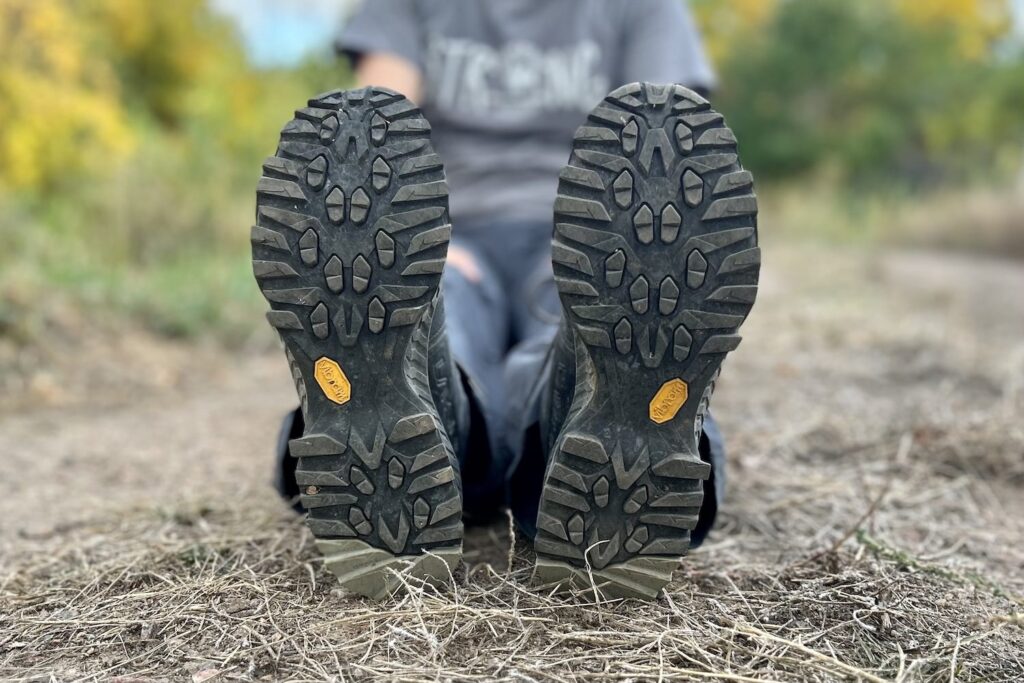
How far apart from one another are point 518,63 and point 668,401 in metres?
1.07

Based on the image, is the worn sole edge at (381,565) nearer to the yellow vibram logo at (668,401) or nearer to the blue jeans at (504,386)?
the blue jeans at (504,386)

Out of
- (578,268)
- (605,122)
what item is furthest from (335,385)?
(605,122)

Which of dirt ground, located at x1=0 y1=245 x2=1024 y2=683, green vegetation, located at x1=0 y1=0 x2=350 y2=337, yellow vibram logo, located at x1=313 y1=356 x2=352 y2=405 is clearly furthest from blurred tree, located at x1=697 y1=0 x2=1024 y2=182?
yellow vibram logo, located at x1=313 y1=356 x2=352 y2=405

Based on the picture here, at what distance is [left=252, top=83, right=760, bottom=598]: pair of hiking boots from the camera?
3.03ft

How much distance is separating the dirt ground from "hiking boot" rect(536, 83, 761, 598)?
0.47ft

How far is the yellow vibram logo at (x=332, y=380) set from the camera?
3.19 ft

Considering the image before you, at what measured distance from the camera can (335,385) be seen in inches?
38.4

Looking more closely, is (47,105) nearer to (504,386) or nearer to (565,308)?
(504,386)

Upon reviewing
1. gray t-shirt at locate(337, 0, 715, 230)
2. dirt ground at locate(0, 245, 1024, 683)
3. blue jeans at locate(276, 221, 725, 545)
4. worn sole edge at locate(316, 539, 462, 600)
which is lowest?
dirt ground at locate(0, 245, 1024, 683)

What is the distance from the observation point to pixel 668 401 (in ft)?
3.13

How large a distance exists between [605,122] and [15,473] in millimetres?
1618

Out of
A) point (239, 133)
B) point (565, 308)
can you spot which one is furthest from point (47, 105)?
point (565, 308)

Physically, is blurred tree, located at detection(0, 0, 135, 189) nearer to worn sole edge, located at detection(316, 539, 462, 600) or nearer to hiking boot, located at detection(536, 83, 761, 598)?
worn sole edge, located at detection(316, 539, 462, 600)

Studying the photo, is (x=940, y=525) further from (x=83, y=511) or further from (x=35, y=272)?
(x=35, y=272)
